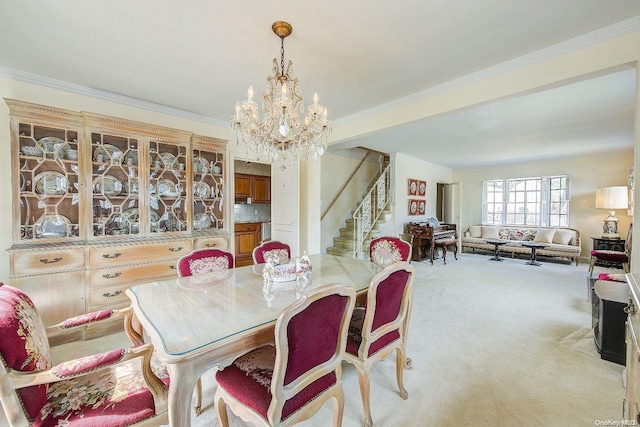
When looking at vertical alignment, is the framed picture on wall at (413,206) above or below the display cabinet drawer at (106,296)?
above

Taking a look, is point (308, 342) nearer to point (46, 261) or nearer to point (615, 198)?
point (46, 261)

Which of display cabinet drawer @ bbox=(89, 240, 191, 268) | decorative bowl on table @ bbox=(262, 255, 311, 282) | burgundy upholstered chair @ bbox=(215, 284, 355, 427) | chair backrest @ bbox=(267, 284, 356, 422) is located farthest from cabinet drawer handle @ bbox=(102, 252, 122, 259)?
chair backrest @ bbox=(267, 284, 356, 422)

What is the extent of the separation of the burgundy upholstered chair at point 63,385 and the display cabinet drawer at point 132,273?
154 cm

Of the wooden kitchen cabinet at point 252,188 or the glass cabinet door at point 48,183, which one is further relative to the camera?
the wooden kitchen cabinet at point 252,188

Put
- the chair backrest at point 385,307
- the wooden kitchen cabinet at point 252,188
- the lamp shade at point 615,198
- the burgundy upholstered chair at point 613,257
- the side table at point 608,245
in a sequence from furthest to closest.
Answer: the wooden kitchen cabinet at point 252,188, the lamp shade at point 615,198, the side table at point 608,245, the burgundy upholstered chair at point 613,257, the chair backrest at point 385,307

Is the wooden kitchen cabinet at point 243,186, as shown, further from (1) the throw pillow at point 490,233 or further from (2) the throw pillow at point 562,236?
(2) the throw pillow at point 562,236

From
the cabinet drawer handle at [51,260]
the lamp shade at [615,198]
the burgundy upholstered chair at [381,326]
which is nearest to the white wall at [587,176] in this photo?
the lamp shade at [615,198]

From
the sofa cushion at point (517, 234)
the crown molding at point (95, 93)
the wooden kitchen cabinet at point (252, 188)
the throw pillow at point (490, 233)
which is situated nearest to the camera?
the crown molding at point (95, 93)

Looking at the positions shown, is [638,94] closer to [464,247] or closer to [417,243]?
[417,243]

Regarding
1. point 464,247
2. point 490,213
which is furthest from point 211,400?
point 490,213

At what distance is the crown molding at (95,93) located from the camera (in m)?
2.46

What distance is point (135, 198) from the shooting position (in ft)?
9.93

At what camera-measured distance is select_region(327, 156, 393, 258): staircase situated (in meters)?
5.76

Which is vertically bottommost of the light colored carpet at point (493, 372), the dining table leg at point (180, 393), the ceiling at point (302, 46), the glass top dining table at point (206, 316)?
the light colored carpet at point (493, 372)
